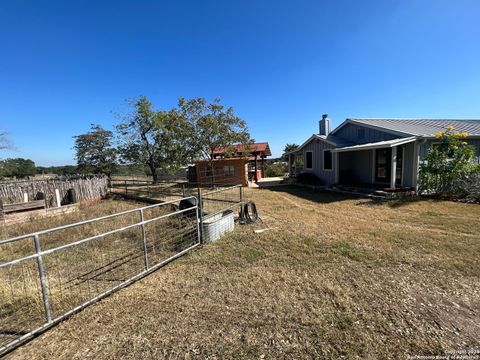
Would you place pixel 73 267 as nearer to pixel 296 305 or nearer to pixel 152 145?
pixel 296 305

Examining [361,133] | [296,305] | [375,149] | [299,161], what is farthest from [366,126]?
[296,305]

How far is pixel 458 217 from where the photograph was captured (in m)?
6.52

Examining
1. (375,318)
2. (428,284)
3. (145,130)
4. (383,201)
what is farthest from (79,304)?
(145,130)

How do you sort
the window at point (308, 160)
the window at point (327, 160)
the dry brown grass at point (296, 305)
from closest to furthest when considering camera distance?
1. the dry brown grass at point (296, 305)
2. the window at point (327, 160)
3. the window at point (308, 160)

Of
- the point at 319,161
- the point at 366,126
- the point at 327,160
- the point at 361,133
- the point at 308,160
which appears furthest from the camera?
the point at 308,160

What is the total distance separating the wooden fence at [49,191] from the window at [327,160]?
46.7 ft

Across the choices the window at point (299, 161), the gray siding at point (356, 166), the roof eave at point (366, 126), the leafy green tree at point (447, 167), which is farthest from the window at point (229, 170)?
the leafy green tree at point (447, 167)

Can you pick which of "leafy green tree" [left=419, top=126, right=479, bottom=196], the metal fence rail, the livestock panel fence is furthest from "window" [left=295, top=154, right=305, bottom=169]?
the metal fence rail

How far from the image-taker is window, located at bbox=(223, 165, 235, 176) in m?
18.4

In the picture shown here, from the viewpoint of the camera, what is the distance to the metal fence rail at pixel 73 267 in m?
2.72

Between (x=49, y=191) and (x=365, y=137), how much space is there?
56.1 feet

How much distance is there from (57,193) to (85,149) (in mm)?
23314

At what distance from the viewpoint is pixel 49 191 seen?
12.4 m

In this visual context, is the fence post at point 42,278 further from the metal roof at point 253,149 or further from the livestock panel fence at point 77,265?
the metal roof at point 253,149
